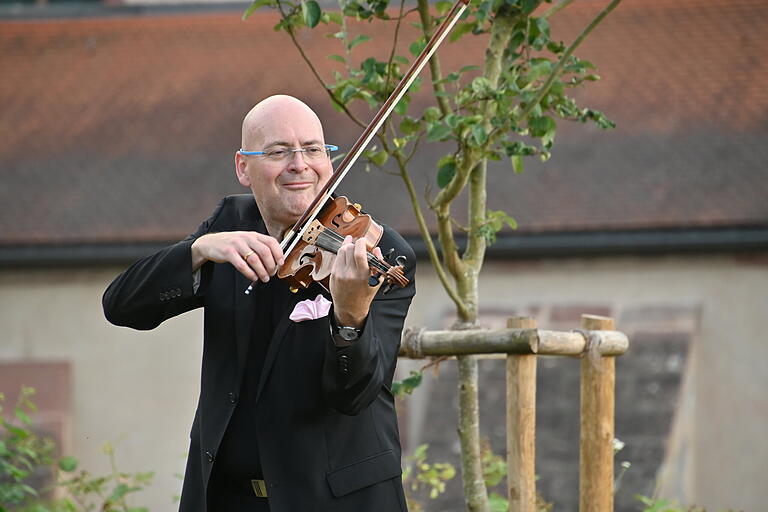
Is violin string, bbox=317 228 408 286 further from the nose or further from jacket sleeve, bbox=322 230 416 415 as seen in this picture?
the nose

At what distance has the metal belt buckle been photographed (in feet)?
12.3

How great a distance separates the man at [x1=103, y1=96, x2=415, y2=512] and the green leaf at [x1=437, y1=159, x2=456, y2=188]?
1.21 metres

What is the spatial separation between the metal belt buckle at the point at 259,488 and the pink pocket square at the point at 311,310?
480 millimetres

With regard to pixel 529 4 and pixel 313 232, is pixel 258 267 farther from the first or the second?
pixel 529 4

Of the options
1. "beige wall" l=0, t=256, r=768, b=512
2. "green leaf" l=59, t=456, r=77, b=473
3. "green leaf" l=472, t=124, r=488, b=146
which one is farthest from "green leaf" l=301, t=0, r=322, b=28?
"beige wall" l=0, t=256, r=768, b=512

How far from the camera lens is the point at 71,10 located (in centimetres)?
1555

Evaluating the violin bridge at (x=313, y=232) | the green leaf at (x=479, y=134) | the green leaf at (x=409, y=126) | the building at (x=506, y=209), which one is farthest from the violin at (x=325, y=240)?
the building at (x=506, y=209)

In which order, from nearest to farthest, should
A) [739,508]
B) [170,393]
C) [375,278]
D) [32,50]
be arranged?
1. [375,278]
2. [739,508]
3. [170,393]
4. [32,50]

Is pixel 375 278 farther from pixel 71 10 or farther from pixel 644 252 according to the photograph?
pixel 71 10

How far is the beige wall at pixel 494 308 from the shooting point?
39.7ft

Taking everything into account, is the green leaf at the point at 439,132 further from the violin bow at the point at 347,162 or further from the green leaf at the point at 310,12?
the violin bow at the point at 347,162

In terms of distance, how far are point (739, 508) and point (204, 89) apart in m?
6.67

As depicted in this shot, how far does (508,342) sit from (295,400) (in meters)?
1.32

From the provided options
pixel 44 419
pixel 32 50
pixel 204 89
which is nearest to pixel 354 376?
pixel 44 419
